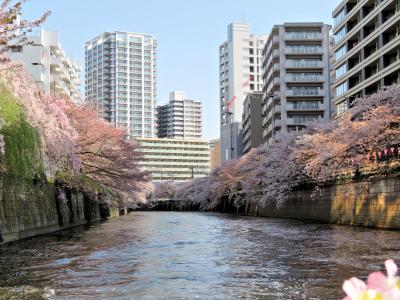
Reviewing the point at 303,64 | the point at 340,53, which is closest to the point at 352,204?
the point at 340,53

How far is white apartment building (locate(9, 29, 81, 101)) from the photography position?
6794 cm

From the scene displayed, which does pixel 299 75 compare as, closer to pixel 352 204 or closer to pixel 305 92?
pixel 305 92

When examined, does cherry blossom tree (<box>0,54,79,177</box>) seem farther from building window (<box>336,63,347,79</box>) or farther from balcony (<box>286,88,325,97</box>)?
balcony (<box>286,88,325,97</box>)

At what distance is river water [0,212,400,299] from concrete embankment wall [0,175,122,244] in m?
1.98

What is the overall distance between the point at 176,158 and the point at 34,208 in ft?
443

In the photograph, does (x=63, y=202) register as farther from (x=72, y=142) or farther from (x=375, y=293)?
(x=375, y=293)

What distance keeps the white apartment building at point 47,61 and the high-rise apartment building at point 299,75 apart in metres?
33.6

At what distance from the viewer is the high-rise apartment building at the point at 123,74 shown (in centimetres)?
17638

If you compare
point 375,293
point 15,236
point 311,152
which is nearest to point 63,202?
point 15,236

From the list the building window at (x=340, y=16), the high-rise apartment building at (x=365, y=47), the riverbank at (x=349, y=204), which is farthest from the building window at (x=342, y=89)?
the riverbank at (x=349, y=204)

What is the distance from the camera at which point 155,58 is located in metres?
200

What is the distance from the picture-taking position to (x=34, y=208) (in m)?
28.8

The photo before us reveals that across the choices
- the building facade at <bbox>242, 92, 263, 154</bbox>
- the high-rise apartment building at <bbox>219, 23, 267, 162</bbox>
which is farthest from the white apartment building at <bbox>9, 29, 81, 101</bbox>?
the high-rise apartment building at <bbox>219, 23, 267, 162</bbox>

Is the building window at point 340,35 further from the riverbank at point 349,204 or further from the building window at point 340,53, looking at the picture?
the riverbank at point 349,204
